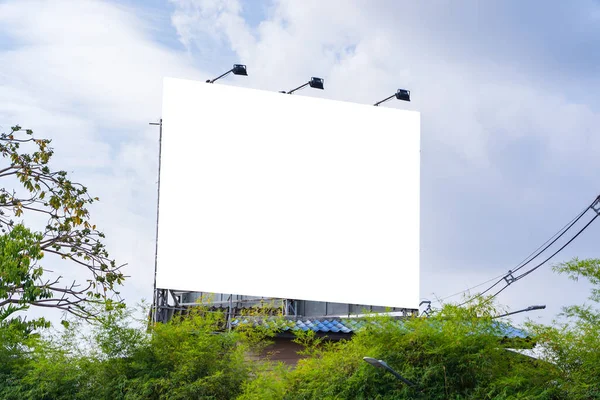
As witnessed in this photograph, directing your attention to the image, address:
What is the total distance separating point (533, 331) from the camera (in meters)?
4.62

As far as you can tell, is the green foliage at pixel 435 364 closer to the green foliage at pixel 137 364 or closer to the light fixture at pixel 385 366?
the light fixture at pixel 385 366

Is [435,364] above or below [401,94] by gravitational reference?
below

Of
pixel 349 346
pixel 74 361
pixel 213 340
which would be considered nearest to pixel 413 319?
pixel 349 346

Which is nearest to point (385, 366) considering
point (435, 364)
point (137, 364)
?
point (435, 364)

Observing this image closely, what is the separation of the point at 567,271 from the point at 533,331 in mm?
512

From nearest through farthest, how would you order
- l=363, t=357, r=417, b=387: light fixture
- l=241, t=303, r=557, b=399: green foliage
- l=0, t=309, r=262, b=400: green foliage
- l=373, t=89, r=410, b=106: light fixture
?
1. l=363, t=357, r=417, b=387: light fixture
2. l=241, t=303, r=557, b=399: green foliage
3. l=0, t=309, r=262, b=400: green foliage
4. l=373, t=89, r=410, b=106: light fixture

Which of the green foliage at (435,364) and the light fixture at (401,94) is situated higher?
the light fixture at (401,94)

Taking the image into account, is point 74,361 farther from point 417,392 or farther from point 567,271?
point 567,271

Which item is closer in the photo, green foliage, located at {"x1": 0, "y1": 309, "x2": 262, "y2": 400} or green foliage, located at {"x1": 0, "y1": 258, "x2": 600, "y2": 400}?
green foliage, located at {"x1": 0, "y1": 258, "x2": 600, "y2": 400}

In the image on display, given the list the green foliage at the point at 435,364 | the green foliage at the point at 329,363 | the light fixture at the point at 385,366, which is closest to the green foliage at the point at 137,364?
the green foliage at the point at 329,363

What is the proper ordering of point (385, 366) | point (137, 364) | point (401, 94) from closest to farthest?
1. point (385, 366)
2. point (137, 364)
3. point (401, 94)

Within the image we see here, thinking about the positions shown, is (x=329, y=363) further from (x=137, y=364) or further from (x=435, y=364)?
(x=137, y=364)

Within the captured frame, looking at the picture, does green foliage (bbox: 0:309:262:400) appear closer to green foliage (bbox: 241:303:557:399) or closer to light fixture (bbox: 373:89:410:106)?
green foliage (bbox: 241:303:557:399)

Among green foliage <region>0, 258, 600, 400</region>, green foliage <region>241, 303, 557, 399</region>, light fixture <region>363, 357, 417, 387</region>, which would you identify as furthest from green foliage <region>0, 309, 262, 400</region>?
light fixture <region>363, 357, 417, 387</region>
